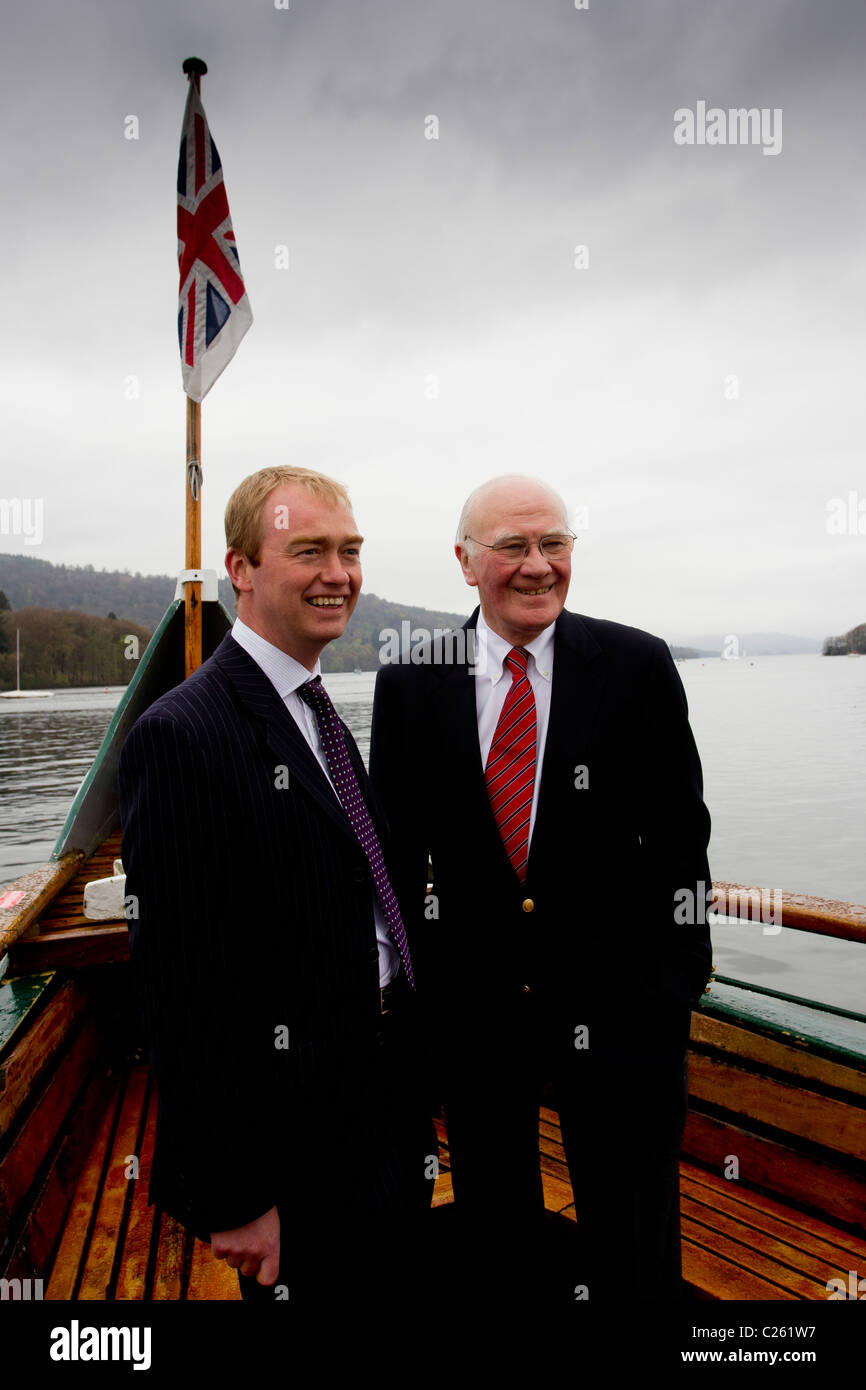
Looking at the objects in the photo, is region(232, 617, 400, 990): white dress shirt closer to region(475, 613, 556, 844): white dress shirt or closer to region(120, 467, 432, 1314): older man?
region(120, 467, 432, 1314): older man

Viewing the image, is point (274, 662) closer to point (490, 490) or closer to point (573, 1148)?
point (490, 490)

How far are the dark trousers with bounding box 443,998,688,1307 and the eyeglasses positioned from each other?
1.17 meters

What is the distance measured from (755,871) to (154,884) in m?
17.4

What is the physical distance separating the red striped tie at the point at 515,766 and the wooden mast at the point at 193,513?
356 cm

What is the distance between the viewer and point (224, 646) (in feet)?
5.79

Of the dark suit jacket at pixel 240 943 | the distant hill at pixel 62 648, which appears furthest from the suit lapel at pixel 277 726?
the distant hill at pixel 62 648

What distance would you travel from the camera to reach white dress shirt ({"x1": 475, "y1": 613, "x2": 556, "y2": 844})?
7.27 feet

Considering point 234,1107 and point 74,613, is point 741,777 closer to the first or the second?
point 234,1107

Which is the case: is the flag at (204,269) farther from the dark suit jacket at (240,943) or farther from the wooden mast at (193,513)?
the dark suit jacket at (240,943)

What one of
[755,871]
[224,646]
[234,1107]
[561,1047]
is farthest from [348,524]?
[755,871]

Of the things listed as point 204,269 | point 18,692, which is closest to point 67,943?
point 204,269

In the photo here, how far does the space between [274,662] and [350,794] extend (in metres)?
0.34

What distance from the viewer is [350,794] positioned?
1800mm

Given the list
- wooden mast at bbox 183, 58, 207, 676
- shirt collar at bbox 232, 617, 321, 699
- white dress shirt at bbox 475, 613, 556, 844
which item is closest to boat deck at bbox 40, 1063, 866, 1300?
white dress shirt at bbox 475, 613, 556, 844
